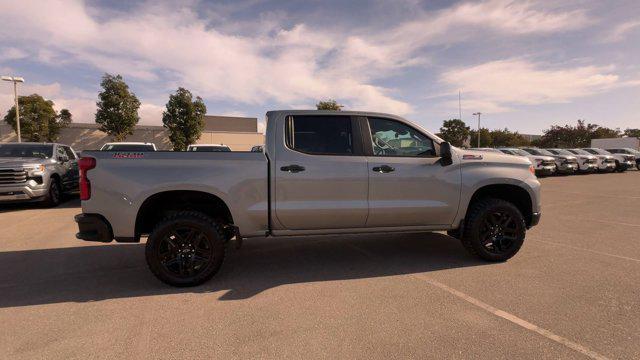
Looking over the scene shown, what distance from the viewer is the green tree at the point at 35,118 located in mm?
42062

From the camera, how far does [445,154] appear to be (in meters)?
4.24

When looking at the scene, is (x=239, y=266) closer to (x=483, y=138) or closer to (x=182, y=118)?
(x=182, y=118)

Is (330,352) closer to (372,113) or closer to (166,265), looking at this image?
(166,265)

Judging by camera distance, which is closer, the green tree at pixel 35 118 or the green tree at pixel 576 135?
the green tree at pixel 35 118

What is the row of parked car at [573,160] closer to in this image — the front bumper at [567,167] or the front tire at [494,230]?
the front bumper at [567,167]

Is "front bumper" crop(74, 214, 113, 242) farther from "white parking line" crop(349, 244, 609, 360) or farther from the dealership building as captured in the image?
the dealership building

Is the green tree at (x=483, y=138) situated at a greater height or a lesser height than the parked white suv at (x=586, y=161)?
greater

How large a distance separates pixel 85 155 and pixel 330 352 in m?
3.15

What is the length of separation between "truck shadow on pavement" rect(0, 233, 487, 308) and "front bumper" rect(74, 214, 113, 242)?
575mm

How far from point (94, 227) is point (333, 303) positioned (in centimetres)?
258

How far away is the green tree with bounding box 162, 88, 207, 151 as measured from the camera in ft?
153

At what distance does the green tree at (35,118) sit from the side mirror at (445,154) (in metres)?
51.8

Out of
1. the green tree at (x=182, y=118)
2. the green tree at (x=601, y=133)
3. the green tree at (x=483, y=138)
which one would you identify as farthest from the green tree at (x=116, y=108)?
the green tree at (x=601, y=133)

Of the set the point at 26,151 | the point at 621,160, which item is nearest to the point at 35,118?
the point at 26,151
